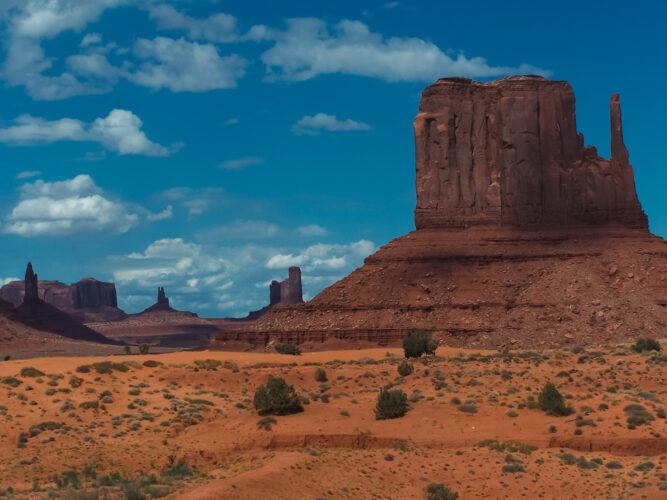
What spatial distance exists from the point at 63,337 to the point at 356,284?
8901 cm

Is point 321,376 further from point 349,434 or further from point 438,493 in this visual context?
point 438,493

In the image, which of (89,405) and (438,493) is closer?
(438,493)

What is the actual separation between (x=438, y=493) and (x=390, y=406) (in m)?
7.94

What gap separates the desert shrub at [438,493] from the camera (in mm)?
27547

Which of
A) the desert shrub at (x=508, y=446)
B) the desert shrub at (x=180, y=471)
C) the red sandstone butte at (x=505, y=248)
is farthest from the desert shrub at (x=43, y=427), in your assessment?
the red sandstone butte at (x=505, y=248)

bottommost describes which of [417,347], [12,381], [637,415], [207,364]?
[637,415]

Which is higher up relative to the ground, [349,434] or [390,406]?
[390,406]

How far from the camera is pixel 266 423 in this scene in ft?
114

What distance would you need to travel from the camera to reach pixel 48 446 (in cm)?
3353

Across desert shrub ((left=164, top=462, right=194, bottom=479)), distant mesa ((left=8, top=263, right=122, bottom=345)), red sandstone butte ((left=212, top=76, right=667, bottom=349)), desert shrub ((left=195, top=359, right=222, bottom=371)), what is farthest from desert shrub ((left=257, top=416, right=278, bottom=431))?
distant mesa ((left=8, top=263, right=122, bottom=345))

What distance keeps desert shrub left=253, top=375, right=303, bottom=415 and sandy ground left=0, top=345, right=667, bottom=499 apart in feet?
1.56

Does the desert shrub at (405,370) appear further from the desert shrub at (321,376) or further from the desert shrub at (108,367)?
the desert shrub at (108,367)

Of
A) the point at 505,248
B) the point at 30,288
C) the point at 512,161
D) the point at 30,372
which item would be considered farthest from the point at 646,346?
the point at 30,288

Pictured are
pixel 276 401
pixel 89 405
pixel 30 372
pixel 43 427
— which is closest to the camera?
pixel 43 427
